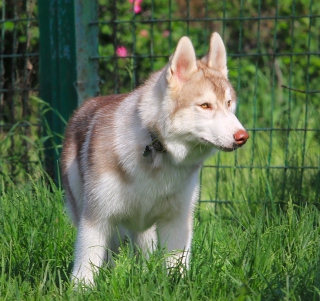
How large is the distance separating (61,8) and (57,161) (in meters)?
1.15

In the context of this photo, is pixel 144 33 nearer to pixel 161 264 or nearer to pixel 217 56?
pixel 217 56

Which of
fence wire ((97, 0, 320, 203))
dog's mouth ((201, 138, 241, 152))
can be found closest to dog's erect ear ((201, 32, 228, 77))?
dog's mouth ((201, 138, 241, 152))

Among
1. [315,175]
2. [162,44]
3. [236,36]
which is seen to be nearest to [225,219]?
[315,175]

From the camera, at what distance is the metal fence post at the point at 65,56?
5008 mm

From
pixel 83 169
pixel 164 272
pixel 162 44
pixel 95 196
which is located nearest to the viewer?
pixel 164 272

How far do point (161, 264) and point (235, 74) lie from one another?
17.0 feet

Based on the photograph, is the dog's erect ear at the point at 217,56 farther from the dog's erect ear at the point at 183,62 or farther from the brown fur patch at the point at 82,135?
the brown fur patch at the point at 82,135

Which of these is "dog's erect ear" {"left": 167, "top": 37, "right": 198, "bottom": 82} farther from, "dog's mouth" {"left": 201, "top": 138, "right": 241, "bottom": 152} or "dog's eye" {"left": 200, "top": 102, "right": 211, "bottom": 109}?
"dog's mouth" {"left": 201, "top": 138, "right": 241, "bottom": 152}

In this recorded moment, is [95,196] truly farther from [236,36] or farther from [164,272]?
[236,36]

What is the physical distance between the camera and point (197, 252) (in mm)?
3467

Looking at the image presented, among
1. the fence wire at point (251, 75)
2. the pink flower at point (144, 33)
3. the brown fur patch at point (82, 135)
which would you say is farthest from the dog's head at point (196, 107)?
the pink flower at point (144, 33)

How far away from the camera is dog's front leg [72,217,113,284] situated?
3.58 metres

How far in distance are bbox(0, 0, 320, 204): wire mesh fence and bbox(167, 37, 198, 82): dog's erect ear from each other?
1.12 meters

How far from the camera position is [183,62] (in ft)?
11.8
